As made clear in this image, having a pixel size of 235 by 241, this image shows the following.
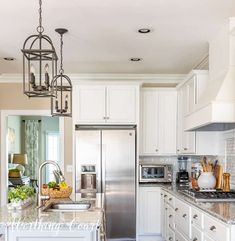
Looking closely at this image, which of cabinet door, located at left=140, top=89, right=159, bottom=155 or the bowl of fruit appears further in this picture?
cabinet door, located at left=140, top=89, right=159, bottom=155

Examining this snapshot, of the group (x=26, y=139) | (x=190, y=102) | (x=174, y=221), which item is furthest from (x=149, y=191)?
(x=26, y=139)

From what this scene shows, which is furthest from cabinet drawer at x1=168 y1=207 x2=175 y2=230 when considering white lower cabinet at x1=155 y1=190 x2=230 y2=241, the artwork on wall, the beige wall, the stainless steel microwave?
the artwork on wall

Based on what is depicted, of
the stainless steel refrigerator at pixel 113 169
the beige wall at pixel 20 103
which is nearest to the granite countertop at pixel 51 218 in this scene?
the stainless steel refrigerator at pixel 113 169

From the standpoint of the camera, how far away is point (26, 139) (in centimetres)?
1062

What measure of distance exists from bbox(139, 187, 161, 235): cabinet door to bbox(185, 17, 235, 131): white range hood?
74.0 inches

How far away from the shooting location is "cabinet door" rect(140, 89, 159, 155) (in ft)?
19.5

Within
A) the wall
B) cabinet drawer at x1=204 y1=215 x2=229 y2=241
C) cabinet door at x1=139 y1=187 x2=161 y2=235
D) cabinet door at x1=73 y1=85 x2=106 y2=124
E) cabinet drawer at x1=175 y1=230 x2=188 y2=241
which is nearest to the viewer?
cabinet drawer at x1=204 y1=215 x2=229 y2=241

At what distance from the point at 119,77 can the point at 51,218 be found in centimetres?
390

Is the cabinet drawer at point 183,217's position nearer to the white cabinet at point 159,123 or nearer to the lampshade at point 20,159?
the white cabinet at point 159,123

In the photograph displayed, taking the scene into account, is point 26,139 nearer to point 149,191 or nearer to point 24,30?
point 149,191

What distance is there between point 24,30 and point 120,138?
2.18 meters

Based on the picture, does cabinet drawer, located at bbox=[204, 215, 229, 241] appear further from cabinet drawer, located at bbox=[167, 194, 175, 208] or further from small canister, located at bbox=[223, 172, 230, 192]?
cabinet drawer, located at bbox=[167, 194, 175, 208]

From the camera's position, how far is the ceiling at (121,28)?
3.24m

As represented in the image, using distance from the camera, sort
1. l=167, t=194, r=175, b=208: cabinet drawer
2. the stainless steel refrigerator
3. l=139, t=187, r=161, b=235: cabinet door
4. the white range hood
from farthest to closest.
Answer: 1. l=139, t=187, r=161, b=235: cabinet door
2. the stainless steel refrigerator
3. l=167, t=194, r=175, b=208: cabinet drawer
4. the white range hood
